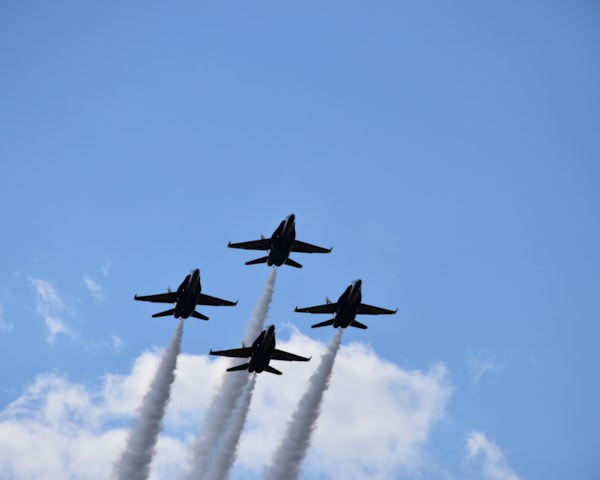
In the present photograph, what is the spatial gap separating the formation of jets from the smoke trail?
517 cm

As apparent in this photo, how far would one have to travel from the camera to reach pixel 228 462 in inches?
5659

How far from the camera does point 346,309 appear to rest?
145 metres

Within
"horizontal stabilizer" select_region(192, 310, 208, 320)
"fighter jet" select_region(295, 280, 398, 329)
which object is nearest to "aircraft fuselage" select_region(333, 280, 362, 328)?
"fighter jet" select_region(295, 280, 398, 329)

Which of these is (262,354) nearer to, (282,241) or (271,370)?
(271,370)

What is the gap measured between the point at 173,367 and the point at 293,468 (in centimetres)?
2236

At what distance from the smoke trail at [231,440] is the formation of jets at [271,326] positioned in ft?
16.9

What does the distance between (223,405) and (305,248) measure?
24.4 m

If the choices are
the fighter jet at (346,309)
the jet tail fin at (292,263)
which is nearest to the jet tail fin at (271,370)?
the fighter jet at (346,309)

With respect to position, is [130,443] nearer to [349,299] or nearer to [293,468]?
[293,468]

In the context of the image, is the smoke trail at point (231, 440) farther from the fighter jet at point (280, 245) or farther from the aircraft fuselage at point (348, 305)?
the fighter jet at point (280, 245)

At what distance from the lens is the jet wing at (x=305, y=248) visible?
151 m

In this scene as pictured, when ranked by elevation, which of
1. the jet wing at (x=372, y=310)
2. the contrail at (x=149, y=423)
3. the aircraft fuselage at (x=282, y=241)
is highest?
the aircraft fuselage at (x=282, y=241)

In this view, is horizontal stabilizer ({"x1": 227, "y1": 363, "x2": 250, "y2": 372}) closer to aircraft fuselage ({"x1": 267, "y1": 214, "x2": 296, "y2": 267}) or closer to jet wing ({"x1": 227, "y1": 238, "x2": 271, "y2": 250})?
aircraft fuselage ({"x1": 267, "y1": 214, "x2": 296, "y2": 267})

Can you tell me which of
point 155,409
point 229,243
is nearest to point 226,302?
point 229,243
